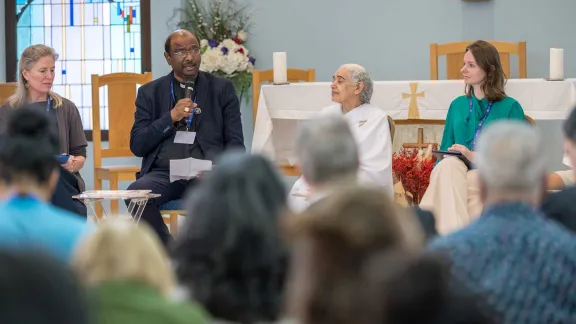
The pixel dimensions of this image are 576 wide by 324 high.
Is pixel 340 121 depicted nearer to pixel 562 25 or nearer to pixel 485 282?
pixel 485 282

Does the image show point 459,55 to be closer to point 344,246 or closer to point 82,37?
point 82,37

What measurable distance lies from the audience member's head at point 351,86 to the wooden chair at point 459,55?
2.07m

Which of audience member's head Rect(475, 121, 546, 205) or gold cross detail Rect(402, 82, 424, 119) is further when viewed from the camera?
gold cross detail Rect(402, 82, 424, 119)

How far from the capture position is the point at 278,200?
2.12 meters

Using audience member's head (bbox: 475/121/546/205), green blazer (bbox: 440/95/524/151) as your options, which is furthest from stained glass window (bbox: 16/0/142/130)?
audience member's head (bbox: 475/121/546/205)

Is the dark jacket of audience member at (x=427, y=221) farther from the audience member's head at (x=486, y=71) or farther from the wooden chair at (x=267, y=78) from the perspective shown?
the wooden chair at (x=267, y=78)

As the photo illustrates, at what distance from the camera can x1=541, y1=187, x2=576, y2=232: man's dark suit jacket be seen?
9.43 feet

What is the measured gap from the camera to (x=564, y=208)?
114 inches

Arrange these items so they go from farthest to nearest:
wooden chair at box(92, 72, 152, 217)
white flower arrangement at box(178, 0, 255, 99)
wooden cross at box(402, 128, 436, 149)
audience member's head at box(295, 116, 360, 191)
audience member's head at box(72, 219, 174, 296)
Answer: white flower arrangement at box(178, 0, 255, 99) < wooden chair at box(92, 72, 152, 217) < wooden cross at box(402, 128, 436, 149) < audience member's head at box(295, 116, 360, 191) < audience member's head at box(72, 219, 174, 296)

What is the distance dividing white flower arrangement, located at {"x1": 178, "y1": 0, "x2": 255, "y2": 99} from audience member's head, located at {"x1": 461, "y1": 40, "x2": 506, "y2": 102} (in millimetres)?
3090

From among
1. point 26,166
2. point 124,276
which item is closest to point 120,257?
point 124,276

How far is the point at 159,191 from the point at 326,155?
360 centimetres

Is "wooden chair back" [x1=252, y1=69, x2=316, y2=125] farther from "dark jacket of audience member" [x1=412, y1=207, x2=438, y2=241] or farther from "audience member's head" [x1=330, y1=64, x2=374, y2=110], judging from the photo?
"dark jacket of audience member" [x1=412, y1=207, x2=438, y2=241]

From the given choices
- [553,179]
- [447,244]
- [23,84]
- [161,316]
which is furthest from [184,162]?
[161,316]
